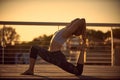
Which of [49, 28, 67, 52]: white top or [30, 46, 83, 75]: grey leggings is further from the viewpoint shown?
[49, 28, 67, 52]: white top

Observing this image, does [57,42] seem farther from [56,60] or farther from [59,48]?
[56,60]

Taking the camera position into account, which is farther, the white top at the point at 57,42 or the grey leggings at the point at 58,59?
the white top at the point at 57,42

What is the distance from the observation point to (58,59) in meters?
3.92

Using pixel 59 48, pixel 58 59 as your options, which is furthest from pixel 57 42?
pixel 58 59

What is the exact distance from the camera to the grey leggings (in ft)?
12.6

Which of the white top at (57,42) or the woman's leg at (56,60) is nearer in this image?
the woman's leg at (56,60)

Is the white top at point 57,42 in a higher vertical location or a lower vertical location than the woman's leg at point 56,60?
higher

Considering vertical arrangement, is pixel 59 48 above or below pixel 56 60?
above

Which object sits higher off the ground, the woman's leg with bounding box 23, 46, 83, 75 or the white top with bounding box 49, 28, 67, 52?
the white top with bounding box 49, 28, 67, 52

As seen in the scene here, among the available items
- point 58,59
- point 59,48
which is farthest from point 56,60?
point 59,48

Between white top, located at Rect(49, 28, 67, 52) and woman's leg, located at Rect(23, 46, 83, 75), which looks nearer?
woman's leg, located at Rect(23, 46, 83, 75)

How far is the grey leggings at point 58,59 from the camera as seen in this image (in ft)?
12.6

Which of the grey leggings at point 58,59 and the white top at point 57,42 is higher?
the white top at point 57,42

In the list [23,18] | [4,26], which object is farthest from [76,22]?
[4,26]
